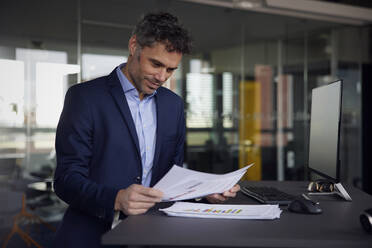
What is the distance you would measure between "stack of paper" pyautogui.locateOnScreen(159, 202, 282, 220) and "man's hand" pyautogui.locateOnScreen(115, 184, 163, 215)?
112mm

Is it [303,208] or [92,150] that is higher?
[92,150]

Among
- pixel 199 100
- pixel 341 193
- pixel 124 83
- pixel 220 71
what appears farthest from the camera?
pixel 220 71

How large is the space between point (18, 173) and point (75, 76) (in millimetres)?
1388

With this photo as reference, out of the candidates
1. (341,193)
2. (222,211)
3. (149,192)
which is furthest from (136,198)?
(341,193)

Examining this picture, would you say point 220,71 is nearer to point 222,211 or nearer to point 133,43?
point 133,43

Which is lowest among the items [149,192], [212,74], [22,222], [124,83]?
[22,222]

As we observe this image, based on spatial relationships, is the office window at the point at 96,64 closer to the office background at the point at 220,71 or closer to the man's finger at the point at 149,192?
the office background at the point at 220,71

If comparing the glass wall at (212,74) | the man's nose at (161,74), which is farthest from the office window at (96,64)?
Result: the man's nose at (161,74)

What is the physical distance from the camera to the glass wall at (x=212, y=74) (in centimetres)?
505

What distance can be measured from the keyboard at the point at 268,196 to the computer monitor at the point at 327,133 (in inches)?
10.9

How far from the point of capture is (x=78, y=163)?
1.66m

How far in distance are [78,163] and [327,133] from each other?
4.11 ft

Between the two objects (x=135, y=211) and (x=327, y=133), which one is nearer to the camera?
(x=135, y=211)

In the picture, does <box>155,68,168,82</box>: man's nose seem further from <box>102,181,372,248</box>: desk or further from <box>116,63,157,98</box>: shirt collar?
<box>102,181,372,248</box>: desk
